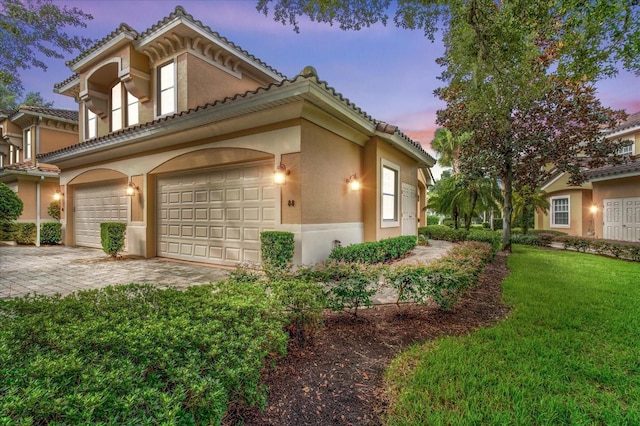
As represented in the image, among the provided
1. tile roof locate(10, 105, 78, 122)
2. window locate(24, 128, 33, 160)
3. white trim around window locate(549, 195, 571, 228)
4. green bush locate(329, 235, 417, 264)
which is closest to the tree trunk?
green bush locate(329, 235, 417, 264)

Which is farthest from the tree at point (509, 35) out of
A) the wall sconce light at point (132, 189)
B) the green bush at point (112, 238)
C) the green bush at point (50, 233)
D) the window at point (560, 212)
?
the window at point (560, 212)

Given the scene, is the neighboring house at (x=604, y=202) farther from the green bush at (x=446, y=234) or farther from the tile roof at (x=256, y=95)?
the tile roof at (x=256, y=95)

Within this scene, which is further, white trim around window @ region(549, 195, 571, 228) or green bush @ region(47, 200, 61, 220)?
white trim around window @ region(549, 195, 571, 228)

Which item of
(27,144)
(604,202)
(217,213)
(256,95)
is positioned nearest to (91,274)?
(217,213)

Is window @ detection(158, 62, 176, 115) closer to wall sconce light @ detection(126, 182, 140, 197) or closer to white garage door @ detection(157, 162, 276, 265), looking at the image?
white garage door @ detection(157, 162, 276, 265)

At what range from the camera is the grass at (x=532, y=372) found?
2.21m

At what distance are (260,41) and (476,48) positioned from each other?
27.0 ft

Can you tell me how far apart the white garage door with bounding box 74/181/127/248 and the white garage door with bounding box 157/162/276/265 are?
90.1 inches

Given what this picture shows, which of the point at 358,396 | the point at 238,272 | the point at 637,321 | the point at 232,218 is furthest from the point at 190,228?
the point at 637,321

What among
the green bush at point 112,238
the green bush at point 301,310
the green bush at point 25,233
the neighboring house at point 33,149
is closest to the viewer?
the green bush at point 301,310

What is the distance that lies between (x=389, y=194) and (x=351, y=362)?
7.75 metres

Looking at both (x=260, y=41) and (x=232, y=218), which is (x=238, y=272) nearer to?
(x=232, y=218)

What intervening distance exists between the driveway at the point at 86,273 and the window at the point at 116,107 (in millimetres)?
5376

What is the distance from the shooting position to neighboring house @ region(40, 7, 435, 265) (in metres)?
6.57
